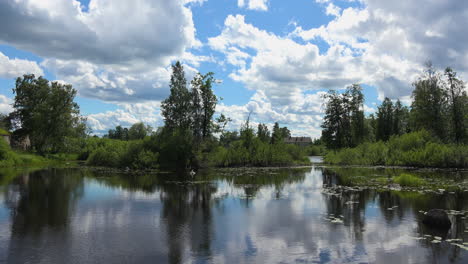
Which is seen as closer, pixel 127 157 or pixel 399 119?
pixel 127 157

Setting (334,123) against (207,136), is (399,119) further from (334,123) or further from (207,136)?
(207,136)

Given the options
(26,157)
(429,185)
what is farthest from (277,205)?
(26,157)

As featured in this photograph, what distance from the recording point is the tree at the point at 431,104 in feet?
155

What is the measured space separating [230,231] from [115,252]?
342 cm

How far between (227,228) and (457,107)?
1834 inches

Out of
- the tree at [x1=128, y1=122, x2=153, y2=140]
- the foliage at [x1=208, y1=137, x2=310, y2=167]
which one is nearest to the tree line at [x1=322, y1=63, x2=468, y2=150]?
the foliage at [x1=208, y1=137, x2=310, y2=167]

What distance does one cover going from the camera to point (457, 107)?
151 feet

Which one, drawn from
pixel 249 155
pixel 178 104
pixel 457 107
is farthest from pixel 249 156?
pixel 457 107

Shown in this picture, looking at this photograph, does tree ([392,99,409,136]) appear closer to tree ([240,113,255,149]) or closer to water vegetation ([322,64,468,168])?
water vegetation ([322,64,468,168])

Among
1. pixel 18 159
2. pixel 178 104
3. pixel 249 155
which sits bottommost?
pixel 18 159

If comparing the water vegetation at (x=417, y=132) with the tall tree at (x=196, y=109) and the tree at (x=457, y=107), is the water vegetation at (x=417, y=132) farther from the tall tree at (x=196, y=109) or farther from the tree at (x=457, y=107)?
the tall tree at (x=196, y=109)

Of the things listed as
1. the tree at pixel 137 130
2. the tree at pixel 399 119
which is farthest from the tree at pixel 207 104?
the tree at pixel 137 130

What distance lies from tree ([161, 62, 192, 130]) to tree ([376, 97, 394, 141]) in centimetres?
4693

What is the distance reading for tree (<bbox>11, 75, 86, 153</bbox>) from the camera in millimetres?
52219
